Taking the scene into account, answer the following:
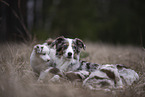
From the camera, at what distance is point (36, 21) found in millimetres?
16141

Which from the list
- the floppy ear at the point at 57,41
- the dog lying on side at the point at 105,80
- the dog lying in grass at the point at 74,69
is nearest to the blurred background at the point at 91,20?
the floppy ear at the point at 57,41

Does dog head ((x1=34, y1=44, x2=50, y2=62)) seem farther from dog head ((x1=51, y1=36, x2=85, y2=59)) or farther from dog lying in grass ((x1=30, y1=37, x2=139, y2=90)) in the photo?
dog head ((x1=51, y1=36, x2=85, y2=59))

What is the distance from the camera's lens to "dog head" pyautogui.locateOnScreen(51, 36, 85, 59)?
8.08ft

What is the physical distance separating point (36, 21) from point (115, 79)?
15156 mm

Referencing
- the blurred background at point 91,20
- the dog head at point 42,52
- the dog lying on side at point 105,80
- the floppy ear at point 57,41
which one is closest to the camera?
the dog lying on side at point 105,80

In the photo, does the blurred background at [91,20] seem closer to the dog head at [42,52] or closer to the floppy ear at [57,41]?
the floppy ear at [57,41]

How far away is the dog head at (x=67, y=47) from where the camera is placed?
246 centimetres

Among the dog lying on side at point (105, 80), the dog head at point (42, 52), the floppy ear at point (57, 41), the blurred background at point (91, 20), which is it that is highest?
the blurred background at point (91, 20)

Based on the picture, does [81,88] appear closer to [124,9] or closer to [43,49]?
[43,49]

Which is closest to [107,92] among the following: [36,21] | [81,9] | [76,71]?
[76,71]

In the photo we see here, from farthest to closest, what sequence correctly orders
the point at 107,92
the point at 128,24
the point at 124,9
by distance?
the point at 124,9
the point at 128,24
the point at 107,92

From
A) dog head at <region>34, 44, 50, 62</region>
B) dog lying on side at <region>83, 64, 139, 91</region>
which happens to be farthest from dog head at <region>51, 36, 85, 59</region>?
dog lying on side at <region>83, 64, 139, 91</region>

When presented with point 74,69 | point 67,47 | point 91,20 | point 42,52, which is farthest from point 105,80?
point 91,20

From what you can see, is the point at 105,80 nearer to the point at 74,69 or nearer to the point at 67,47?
the point at 74,69
